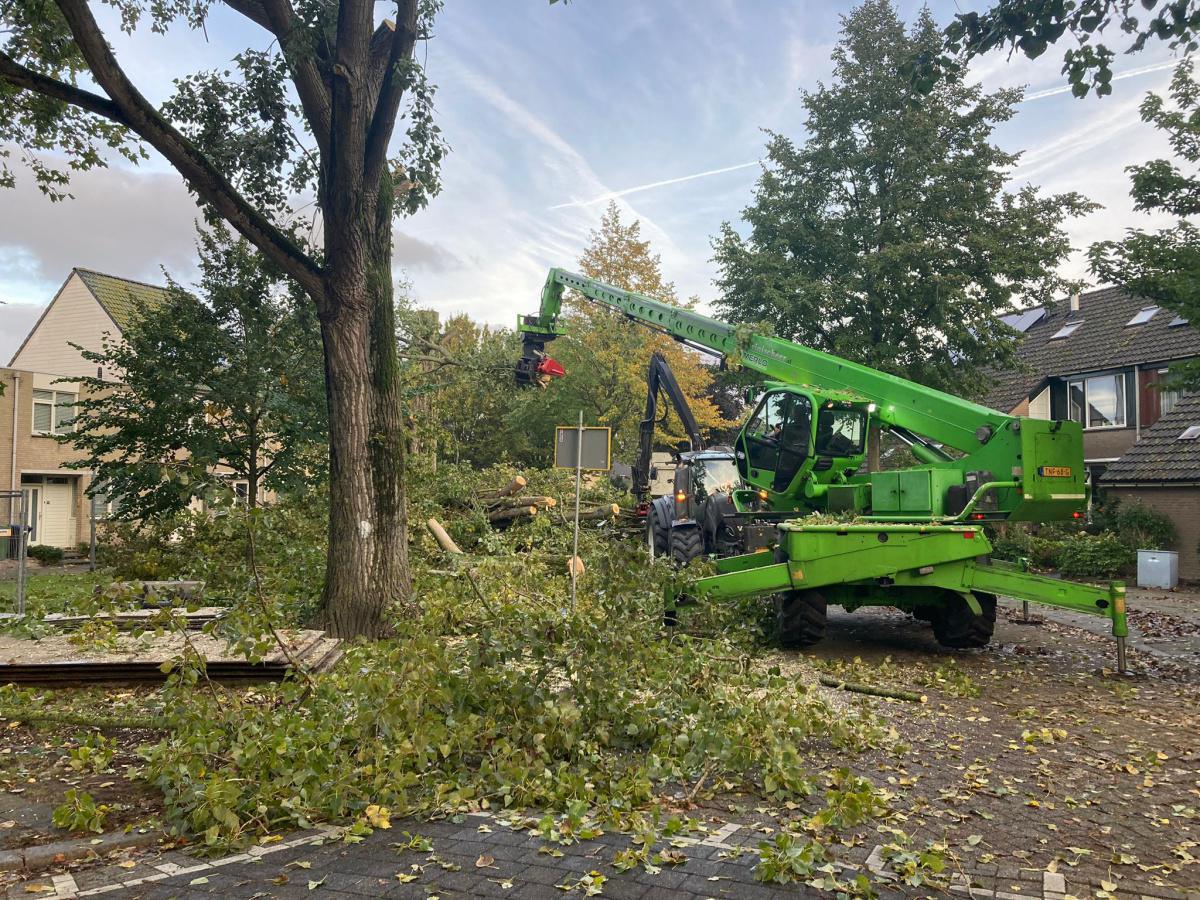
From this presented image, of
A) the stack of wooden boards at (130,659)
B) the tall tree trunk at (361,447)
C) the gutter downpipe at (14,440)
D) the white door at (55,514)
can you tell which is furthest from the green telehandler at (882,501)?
the white door at (55,514)

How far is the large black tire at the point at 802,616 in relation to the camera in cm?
919

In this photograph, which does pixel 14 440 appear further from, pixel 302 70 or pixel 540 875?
pixel 540 875

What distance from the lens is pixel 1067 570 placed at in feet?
64.5

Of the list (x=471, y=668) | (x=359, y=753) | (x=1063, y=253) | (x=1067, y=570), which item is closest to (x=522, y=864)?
(x=359, y=753)

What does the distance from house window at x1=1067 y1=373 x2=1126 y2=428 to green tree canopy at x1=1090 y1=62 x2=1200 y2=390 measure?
1548 centimetres

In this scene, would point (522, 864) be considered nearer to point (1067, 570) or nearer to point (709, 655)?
point (709, 655)

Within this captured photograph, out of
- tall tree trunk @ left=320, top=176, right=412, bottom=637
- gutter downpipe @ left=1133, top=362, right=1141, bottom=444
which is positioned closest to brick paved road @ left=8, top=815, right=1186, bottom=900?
tall tree trunk @ left=320, top=176, right=412, bottom=637

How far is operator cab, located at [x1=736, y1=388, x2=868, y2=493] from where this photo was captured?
10.9 meters

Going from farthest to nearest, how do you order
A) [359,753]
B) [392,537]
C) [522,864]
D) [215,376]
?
[215,376] → [392,537] → [359,753] → [522,864]

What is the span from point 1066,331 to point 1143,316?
2.62 m

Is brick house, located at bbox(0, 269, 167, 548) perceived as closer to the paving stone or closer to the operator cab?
the operator cab

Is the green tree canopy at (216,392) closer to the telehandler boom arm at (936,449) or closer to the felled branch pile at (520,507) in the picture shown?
the felled branch pile at (520,507)

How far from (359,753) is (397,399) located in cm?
526

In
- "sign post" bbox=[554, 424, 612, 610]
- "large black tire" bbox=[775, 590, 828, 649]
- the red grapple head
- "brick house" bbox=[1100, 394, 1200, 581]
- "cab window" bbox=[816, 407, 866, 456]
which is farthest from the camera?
"brick house" bbox=[1100, 394, 1200, 581]
